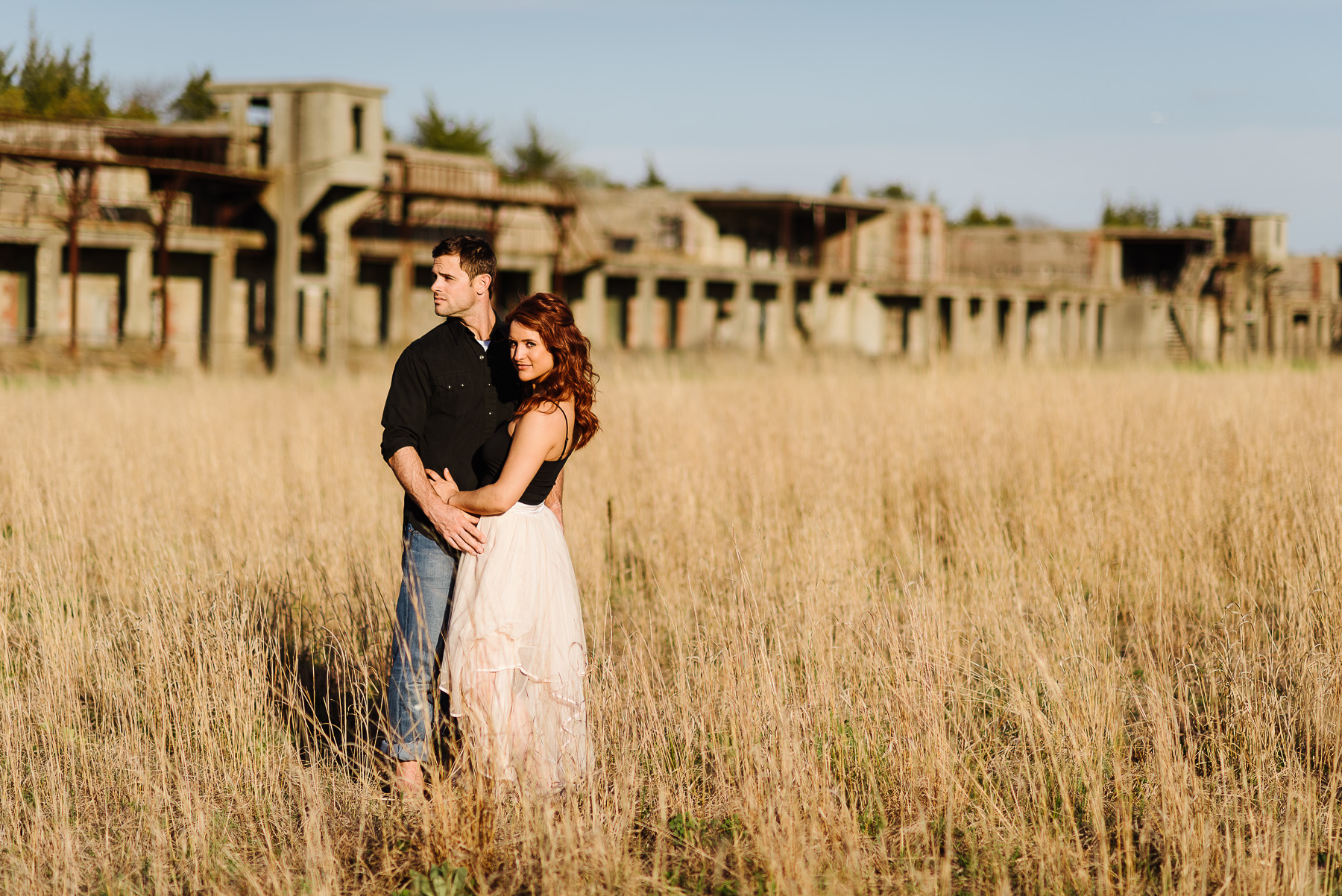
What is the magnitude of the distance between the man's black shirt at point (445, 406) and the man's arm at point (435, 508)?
0.17 feet

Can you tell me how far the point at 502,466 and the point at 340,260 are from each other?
3083cm

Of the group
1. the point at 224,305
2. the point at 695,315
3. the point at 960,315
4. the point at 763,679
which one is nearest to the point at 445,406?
the point at 763,679

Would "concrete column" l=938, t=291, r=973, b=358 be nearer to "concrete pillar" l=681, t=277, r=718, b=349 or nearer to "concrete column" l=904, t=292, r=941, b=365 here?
"concrete column" l=904, t=292, r=941, b=365

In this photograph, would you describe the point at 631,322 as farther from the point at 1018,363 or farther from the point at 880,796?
the point at 880,796

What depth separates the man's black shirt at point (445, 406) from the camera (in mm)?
4137

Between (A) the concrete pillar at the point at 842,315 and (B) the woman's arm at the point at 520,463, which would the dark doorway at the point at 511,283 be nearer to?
(A) the concrete pillar at the point at 842,315

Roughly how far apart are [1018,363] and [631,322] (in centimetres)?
3161

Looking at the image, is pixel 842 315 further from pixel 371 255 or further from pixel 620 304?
pixel 371 255

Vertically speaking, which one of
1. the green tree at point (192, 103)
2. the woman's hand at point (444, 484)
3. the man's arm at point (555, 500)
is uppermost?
the green tree at point (192, 103)

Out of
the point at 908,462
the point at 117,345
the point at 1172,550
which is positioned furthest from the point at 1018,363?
the point at 117,345

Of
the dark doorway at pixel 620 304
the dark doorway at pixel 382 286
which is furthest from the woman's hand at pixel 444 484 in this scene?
the dark doorway at pixel 620 304

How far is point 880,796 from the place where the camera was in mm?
4141

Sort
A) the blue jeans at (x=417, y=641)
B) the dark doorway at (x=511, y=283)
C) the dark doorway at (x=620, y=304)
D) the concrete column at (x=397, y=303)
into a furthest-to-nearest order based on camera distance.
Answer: the dark doorway at (x=620, y=304)
the dark doorway at (x=511, y=283)
the concrete column at (x=397, y=303)
the blue jeans at (x=417, y=641)

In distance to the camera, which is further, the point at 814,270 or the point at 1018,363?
the point at 814,270
